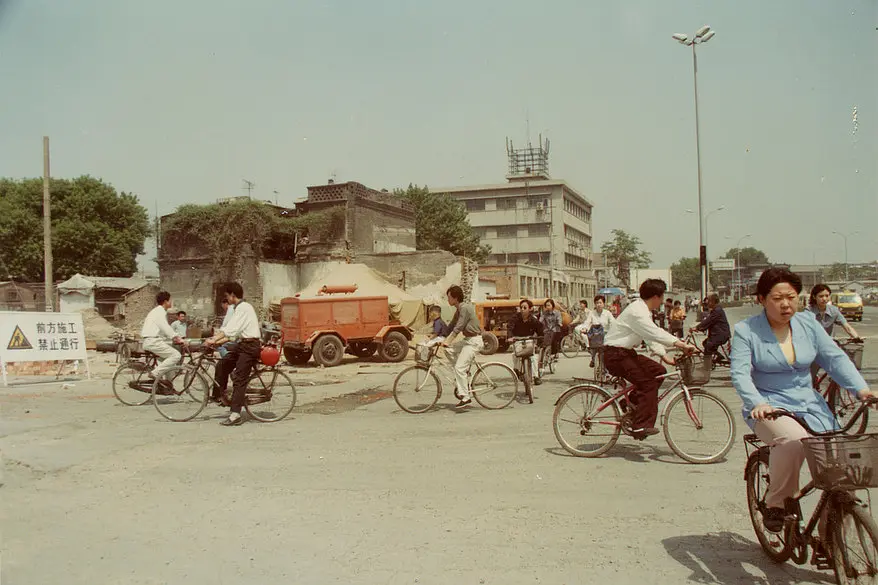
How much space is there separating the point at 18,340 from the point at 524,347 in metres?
A: 10.4

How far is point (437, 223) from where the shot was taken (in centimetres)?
5594

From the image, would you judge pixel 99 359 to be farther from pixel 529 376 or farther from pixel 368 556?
pixel 368 556

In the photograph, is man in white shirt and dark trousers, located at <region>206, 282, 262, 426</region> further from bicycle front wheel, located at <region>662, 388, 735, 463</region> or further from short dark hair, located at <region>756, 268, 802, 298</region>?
short dark hair, located at <region>756, 268, 802, 298</region>

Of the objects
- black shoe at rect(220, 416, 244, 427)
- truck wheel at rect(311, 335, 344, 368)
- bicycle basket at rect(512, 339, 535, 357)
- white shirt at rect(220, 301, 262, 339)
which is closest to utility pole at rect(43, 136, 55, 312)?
truck wheel at rect(311, 335, 344, 368)

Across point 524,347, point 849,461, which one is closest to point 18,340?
point 524,347

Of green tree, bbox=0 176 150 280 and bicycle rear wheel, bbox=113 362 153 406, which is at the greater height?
green tree, bbox=0 176 150 280

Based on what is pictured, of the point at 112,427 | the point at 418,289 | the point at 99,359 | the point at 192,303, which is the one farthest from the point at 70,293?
the point at 112,427

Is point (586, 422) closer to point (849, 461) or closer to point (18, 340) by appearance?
point (849, 461)

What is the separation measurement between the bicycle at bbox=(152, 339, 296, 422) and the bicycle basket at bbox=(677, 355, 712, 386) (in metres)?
5.32

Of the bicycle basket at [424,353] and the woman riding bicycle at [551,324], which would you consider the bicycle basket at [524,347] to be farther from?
the woman riding bicycle at [551,324]

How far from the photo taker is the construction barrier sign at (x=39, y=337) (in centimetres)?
1431

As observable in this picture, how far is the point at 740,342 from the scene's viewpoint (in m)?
3.96

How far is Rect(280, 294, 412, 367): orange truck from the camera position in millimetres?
21031

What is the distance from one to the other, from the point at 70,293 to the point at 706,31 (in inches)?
1251
